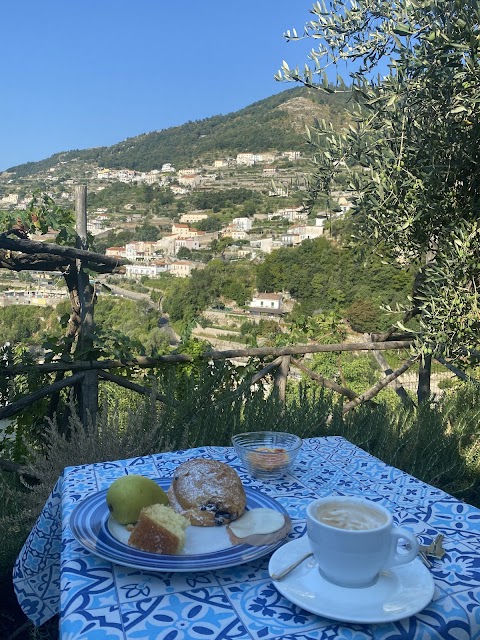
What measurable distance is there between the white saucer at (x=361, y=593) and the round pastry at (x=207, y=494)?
6.5 inches

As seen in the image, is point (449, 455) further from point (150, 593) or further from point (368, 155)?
point (150, 593)

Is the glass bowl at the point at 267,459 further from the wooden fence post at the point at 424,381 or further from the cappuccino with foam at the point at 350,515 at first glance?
the wooden fence post at the point at 424,381

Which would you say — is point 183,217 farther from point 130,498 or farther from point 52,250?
point 130,498

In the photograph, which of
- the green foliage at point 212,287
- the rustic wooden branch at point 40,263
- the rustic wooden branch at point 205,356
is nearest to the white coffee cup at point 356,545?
the rustic wooden branch at point 205,356

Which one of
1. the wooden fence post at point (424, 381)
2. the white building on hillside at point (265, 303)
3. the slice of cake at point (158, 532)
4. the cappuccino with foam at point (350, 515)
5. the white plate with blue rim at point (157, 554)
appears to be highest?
the cappuccino with foam at point (350, 515)

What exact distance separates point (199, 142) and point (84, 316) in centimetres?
5627

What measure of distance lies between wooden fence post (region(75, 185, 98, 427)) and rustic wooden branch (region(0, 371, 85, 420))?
0.06m

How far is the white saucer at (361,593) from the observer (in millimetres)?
805

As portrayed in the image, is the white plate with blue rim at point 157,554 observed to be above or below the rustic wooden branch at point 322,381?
above

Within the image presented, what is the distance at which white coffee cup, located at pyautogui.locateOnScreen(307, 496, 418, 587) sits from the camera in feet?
2.72

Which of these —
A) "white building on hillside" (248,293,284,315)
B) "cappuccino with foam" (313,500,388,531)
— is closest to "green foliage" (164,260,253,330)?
"white building on hillside" (248,293,284,315)

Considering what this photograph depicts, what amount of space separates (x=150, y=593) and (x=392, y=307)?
8.69ft

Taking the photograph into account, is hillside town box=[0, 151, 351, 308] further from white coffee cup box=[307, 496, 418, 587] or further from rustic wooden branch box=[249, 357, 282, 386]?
white coffee cup box=[307, 496, 418, 587]

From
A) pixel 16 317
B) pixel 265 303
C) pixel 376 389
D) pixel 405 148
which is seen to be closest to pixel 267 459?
pixel 405 148
